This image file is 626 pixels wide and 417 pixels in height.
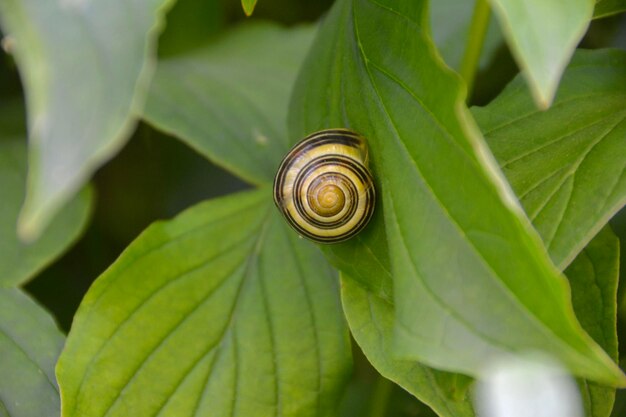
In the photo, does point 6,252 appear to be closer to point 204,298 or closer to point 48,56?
point 204,298

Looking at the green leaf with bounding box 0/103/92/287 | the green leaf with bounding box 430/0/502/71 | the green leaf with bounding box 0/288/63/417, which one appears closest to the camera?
the green leaf with bounding box 0/288/63/417

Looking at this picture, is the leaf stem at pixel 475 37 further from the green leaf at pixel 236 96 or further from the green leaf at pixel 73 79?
the green leaf at pixel 73 79

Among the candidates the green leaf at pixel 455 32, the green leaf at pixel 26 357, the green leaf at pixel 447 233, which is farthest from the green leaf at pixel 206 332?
the green leaf at pixel 455 32

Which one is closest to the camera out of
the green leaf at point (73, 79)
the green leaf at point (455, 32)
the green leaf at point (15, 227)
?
the green leaf at point (73, 79)

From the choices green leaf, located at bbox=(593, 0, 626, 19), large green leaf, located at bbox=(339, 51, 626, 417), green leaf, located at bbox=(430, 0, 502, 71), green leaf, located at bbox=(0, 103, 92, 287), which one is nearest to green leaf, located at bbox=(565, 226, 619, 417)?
large green leaf, located at bbox=(339, 51, 626, 417)

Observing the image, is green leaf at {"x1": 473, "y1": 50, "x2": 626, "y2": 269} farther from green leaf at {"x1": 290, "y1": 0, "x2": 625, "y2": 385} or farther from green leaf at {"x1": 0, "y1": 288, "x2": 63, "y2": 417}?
green leaf at {"x1": 0, "y1": 288, "x2": 63, "y2": 417}

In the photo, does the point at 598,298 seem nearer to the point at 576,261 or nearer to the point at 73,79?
the point at 576,261

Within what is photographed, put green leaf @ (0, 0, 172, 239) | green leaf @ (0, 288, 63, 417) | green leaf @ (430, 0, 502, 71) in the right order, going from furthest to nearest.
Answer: green leaf @ (430, 0, 502, 71)
green leaf @ (0, 288, 63, 417)
green leaf @ (0, 0, 172, 239)
